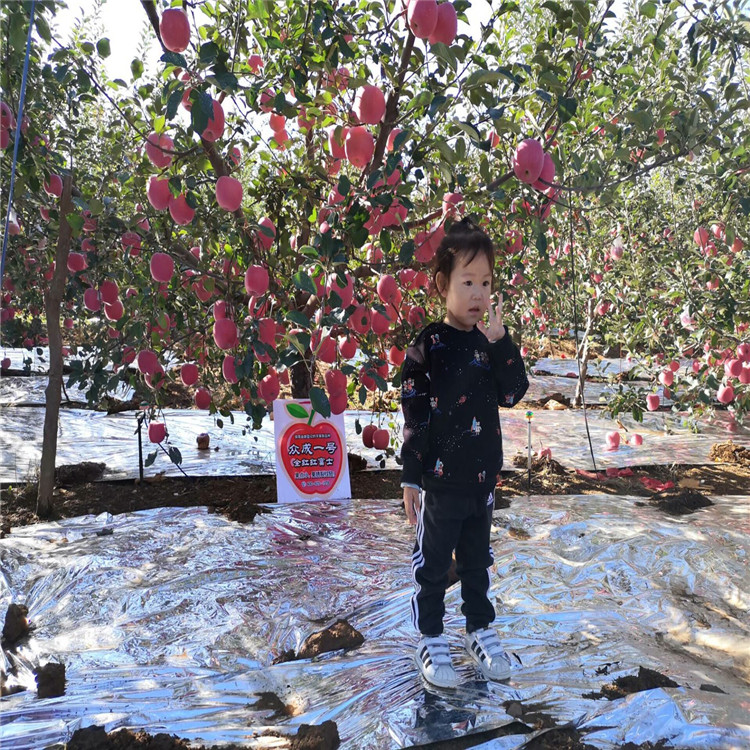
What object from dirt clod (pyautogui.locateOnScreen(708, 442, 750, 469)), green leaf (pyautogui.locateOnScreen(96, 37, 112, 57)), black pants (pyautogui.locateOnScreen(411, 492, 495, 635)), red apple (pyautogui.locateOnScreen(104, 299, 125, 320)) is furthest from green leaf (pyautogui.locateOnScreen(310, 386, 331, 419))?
dirt clod (pyautogui.locateOnScreen(708, 442, 750, 469))

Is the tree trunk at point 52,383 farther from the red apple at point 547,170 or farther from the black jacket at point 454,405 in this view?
the red apple at point 547,170

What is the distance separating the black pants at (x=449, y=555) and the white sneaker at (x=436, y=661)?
0.09 feet

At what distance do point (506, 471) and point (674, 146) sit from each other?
Result: 1.76m

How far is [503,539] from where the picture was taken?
215cm

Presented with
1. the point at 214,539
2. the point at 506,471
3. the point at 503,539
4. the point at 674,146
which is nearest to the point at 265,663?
the point at 214,539

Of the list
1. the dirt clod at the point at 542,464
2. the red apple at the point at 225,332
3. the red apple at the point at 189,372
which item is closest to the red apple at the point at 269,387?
the red apple at the point at 189,372

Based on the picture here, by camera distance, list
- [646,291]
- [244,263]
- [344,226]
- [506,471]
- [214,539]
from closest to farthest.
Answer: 1. [344,226]
2. [244,263]
3. [214,539]
4. [506,471]
5. [646,291]

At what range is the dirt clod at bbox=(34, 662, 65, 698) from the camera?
131 centimetres

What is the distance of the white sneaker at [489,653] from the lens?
1.36 metres

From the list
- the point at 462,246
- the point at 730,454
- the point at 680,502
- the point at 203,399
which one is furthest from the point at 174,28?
the point at 730,454

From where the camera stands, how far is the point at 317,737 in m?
1.16

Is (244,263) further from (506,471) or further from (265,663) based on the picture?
(506,471)

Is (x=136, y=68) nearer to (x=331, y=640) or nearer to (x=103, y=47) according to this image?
(x=103, y=47)

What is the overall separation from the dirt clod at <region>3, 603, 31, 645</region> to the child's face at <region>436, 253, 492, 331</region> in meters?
1.24
